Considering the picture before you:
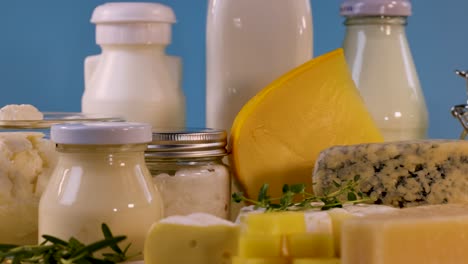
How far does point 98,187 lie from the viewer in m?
0.76

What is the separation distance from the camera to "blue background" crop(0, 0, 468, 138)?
1.79 m

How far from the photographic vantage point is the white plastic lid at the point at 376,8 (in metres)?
1.14

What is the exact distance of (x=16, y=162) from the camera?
2.89 feet

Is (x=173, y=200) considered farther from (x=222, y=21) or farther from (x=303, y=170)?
(x=222, y=21)

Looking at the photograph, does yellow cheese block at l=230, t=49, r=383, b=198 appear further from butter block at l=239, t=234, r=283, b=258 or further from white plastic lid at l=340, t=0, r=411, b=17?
butter block at l=239, t=234, r=283, b=258

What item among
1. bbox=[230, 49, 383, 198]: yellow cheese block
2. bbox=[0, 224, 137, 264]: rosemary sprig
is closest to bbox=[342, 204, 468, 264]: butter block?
bbox=[0, 224, 137, 264]: rosemary sprig

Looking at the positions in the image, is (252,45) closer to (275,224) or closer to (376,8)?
(376,8)

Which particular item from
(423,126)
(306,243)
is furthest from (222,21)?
(306,243)

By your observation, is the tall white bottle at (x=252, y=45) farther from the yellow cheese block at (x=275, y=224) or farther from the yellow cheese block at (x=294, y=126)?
the yellow cheese block at (x=275, y=224)

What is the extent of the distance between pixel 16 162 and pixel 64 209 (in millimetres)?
140

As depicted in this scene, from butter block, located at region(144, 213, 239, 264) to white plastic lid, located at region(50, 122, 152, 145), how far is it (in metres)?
0.11

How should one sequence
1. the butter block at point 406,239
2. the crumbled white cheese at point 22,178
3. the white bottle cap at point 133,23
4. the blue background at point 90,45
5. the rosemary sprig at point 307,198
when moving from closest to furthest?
1. the butter block at point 406,239
2. the rosemary sprig at point 307,198
3. the crumbled white cheese at point 22,178
4. the white bottle cap at point 133,23
5. the blue background at point 90,45

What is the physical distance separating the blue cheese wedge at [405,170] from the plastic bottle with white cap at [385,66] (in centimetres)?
24

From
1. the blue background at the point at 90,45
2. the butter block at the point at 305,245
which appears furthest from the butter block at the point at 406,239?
the blue background at the point at 90,45
